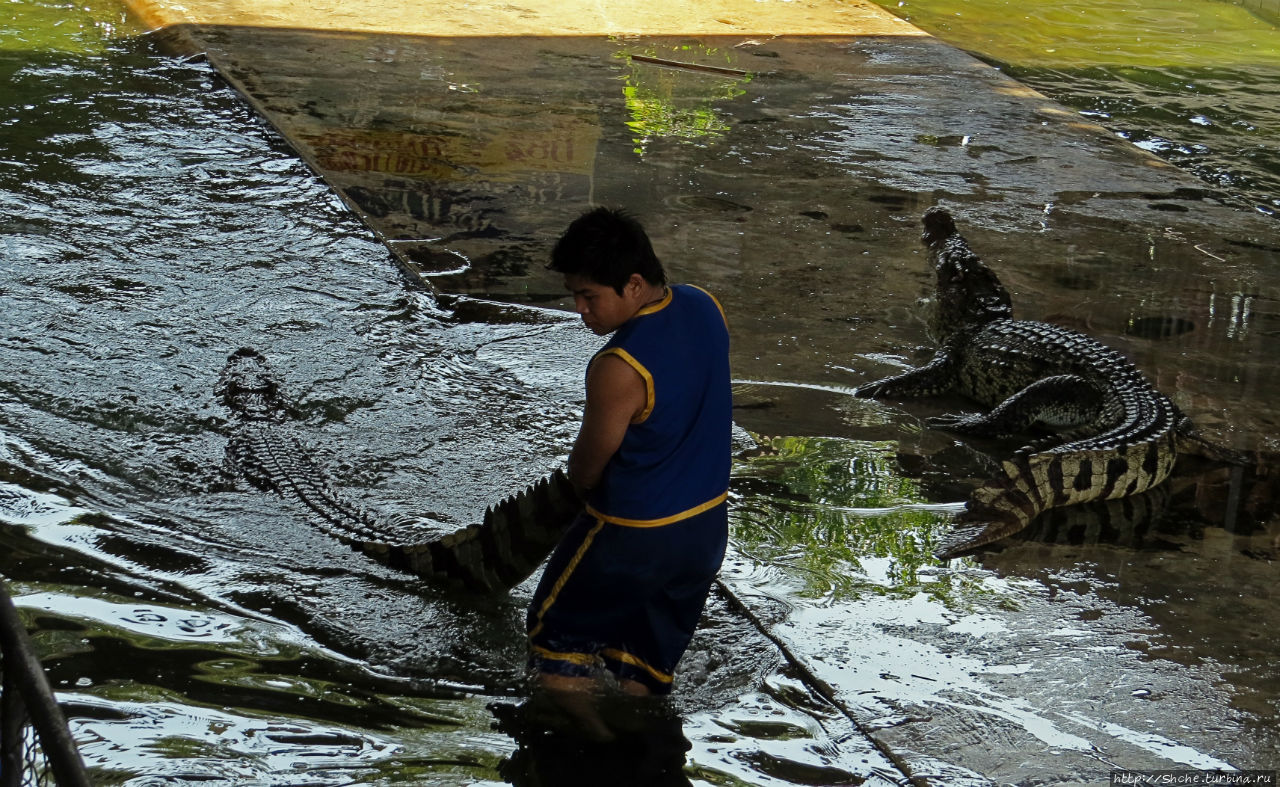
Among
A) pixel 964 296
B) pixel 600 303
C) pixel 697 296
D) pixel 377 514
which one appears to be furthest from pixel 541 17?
pixel 600 303

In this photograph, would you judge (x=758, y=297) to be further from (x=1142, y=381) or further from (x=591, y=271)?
(x=591, y=271)

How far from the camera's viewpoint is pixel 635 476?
9.29 feet

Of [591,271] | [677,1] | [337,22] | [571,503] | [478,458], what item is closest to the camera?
[591,271]

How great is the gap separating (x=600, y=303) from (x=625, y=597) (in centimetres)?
69

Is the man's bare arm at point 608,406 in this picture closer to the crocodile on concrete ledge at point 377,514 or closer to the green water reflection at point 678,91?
the crocodile on concrete ledge at point 377,514

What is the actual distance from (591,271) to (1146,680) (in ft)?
5.99

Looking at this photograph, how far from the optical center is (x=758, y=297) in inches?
243

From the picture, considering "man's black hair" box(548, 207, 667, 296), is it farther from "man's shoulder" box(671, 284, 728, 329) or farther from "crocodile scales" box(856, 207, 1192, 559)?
"crocodile scales" box(856, 207, 1192, 559)

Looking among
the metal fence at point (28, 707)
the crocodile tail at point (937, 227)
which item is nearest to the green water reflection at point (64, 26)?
the crocodile tail at point (937, 227)

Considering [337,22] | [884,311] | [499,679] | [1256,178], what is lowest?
[499,679]

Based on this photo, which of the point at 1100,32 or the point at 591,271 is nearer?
the point at 591,271

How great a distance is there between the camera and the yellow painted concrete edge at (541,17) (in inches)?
458

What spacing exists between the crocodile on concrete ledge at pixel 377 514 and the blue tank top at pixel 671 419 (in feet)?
1.10

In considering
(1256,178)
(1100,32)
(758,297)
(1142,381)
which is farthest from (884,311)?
(1100,32)
